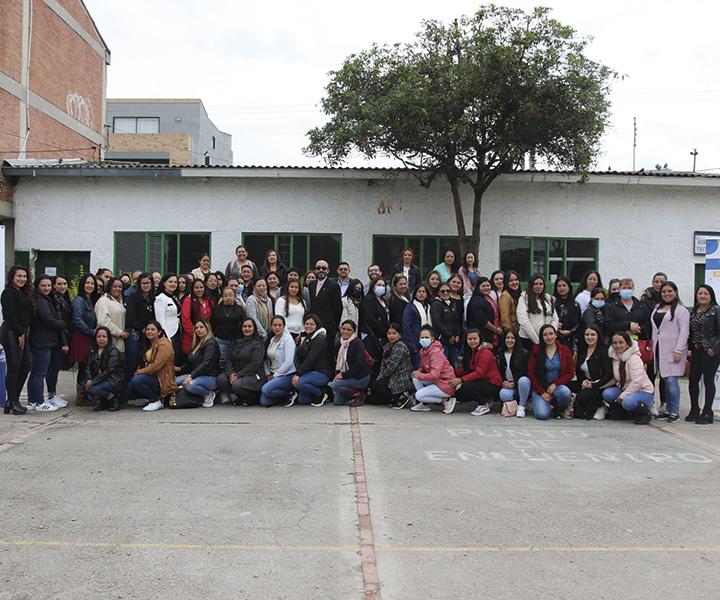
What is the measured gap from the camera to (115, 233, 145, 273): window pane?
15.6 metres

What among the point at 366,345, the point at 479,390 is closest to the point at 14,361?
the point at 366,345

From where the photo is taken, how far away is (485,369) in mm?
8773

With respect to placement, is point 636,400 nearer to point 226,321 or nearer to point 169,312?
point 226,321

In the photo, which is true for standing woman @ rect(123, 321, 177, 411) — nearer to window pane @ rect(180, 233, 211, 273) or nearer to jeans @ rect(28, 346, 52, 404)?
jeans @ rect(28, 346, 52, 404)

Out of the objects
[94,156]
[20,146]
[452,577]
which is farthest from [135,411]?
[94,156]

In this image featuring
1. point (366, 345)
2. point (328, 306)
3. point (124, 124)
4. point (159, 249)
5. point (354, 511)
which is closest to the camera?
point (354, 511)

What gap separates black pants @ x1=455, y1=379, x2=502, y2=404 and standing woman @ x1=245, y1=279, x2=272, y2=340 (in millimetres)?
2933

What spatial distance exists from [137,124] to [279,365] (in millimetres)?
43779

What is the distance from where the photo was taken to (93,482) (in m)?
5.52

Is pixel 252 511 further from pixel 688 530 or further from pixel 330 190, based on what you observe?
pixel 330 190

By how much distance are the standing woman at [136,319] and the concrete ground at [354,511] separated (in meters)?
1.35

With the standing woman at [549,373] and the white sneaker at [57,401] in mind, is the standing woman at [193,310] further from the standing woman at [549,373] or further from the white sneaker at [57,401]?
the standing woman at [549,373]

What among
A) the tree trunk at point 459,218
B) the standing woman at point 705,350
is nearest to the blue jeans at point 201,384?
the standing woman at point 705,350

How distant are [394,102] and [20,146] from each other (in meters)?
13.7
